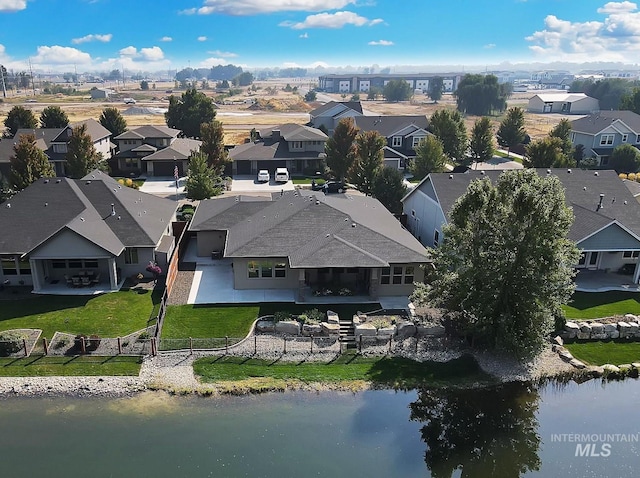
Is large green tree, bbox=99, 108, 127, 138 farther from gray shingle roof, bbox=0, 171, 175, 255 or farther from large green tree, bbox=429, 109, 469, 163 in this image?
large green tree, bbox=429, 109, 469, 163

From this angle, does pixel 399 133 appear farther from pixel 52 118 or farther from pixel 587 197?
pixel 52 118

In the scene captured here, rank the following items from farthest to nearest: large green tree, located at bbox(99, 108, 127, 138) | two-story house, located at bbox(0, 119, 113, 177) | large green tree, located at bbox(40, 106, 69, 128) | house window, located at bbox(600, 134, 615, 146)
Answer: large green tree, located at bbox(99, 108, 127, 138)
large green tree, located at bbox(40, 106, 69, 128)
house window, located at bbox(600, 134, 615, 146)
two-story house, located at bbox(0, 119, 113, 177)

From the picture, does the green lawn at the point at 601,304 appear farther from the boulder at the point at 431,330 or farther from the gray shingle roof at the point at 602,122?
the gray shingle roof at the point at 602,122

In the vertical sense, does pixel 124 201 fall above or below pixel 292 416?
above

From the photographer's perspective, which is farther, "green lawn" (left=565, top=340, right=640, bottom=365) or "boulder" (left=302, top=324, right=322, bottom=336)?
"boulder" (left=302, top=324, right=322, bottom=336)

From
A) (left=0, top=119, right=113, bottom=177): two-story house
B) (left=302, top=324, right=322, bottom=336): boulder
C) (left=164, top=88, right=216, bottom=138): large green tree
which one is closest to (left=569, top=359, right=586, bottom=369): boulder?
(left=302, top=324, right=322, bottom=336): boulder

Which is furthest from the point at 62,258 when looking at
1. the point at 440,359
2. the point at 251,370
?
the point at 440,359

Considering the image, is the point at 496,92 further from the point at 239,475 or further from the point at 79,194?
the point at 239,475
